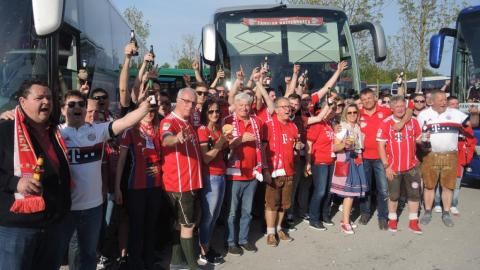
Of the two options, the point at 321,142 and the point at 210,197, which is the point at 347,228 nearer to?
the point at 321,142

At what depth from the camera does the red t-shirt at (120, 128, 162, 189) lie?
4.20 meters

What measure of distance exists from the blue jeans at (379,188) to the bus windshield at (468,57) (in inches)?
125

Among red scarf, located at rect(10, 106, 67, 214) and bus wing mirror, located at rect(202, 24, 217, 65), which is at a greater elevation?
bus wing mirror, located at rect(202, 24, 217, 65)

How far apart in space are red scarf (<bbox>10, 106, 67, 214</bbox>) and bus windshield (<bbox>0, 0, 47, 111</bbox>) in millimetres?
1489

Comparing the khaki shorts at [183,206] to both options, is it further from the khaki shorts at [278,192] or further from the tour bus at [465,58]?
the tour bus at [465,58]

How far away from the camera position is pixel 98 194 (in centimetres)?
349

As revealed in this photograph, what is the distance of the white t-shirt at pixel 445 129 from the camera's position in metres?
6.46

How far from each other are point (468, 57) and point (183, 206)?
6.96 m

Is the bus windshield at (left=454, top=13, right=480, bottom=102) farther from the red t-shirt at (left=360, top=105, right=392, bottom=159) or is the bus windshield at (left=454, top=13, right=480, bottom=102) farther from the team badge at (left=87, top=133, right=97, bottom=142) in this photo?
the team badge at (left=87, top=133, right=97, bottom=142)

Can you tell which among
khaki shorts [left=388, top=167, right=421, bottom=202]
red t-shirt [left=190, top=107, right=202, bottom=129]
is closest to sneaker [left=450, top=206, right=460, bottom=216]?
khaki shorts [left=388, top=167, right=421, bottom=202]

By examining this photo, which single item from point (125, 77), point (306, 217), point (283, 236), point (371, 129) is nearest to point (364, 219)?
point (306, 217)

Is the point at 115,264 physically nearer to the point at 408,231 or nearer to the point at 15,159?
the point at 15,159

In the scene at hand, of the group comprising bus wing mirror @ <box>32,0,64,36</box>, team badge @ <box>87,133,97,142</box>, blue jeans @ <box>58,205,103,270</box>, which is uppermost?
bus wing mirror @ <box>32,0,64,36</box>

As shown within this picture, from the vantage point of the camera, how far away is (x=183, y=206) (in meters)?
4.32
